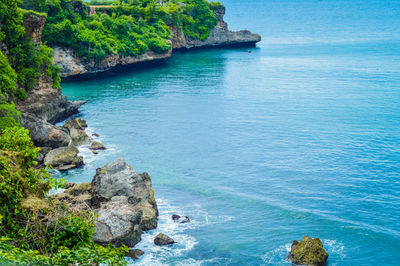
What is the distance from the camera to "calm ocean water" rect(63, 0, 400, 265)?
30.6 metres

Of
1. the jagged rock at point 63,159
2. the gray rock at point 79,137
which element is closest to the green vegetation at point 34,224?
the jagged rock at point 63,159

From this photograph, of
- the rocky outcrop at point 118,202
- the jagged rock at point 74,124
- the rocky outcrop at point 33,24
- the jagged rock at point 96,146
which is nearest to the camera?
the rocky outcrop at point 118,202

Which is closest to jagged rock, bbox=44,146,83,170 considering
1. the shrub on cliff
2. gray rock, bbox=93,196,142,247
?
gray rock, bbox=93,196,142,247

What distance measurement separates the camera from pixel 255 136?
51250 mm

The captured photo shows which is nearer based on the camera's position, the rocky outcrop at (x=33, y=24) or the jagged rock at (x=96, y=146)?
the jagged rock at (x=96, y=146)

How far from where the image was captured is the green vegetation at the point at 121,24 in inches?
3030

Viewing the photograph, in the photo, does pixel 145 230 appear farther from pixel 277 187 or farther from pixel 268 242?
pixel 277 187

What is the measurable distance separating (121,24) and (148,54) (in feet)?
29.3

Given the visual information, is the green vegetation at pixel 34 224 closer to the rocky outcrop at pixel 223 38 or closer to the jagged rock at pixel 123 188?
the jagged rock at pixel 123 188

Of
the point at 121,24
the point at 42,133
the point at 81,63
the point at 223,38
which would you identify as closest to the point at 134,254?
the point at 42,133

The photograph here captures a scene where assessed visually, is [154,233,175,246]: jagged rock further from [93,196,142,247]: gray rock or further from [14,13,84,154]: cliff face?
[14,13,84,154]: cliff face

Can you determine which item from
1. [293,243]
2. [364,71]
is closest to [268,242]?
[293,243]

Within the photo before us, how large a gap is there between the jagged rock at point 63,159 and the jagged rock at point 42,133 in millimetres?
2773

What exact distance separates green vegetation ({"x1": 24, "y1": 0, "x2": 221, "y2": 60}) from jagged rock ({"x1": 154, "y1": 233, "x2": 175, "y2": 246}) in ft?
163
